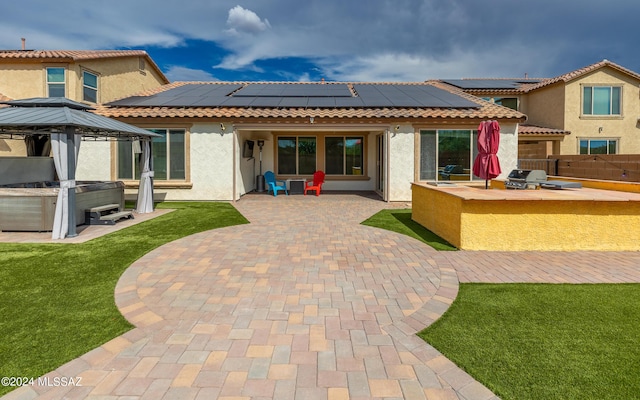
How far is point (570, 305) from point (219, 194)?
1173 centimetres

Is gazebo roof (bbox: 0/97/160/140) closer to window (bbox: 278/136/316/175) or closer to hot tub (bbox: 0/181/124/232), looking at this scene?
hot tub (bbox: 0/181/124/232)

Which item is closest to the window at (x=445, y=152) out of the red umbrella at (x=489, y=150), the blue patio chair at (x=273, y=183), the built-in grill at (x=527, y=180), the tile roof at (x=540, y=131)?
the built-in grill at (x=527, y=180)

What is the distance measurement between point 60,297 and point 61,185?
4107 millimetres

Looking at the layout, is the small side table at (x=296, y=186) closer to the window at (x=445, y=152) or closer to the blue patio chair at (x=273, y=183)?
the blue patio chair at (x=273, y=183)

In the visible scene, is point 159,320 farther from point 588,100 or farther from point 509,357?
point 588,100

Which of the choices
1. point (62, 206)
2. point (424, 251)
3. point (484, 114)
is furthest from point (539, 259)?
point (62, 206)

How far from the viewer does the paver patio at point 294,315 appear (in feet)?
8.70

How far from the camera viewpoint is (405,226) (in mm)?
8906

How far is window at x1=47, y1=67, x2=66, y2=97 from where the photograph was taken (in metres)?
15.4

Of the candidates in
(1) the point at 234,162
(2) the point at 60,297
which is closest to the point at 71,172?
(2) the point at 60,297

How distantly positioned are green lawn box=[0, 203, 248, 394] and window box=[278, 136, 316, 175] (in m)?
9.42

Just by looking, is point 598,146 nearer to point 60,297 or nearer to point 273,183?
point 273,183

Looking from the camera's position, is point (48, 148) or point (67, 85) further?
point (67, 85)

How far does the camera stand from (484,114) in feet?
42.1
